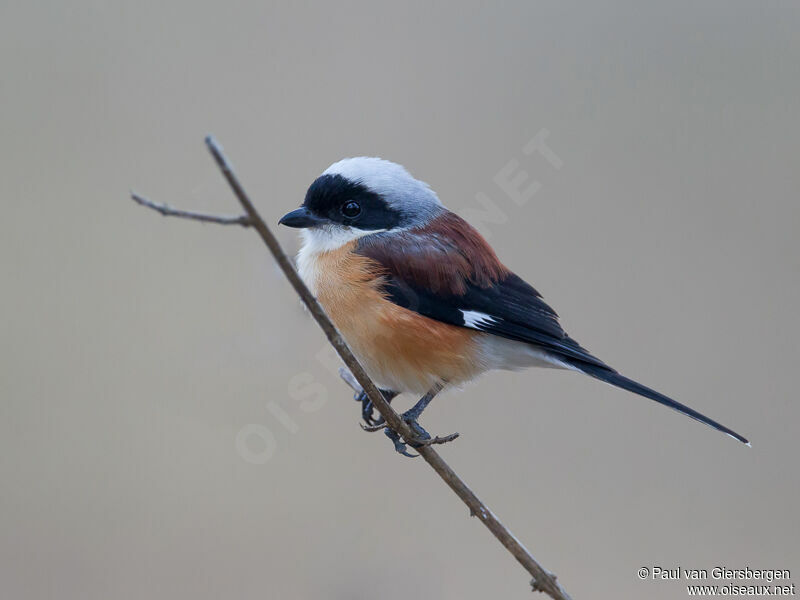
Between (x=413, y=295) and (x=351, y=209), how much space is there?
36 centimetres

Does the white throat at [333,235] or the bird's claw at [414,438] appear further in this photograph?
the white throat at [333,235]

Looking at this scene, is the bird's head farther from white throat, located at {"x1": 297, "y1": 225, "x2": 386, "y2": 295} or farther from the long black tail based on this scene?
the long black tail

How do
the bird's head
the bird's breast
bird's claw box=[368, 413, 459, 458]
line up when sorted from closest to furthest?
bird's claw box=[368, 413, 459, 458]
the bird's breast
the bird's head

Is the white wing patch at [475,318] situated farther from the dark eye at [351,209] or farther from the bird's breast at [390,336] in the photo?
the dark eye at [351,209]

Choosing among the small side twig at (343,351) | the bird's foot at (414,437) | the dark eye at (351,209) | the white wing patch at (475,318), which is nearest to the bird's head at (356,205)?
the dark eye at (351,209)

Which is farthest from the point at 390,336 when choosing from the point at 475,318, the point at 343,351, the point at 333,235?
the point at 343,351

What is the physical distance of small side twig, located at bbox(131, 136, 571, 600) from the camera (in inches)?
41.3

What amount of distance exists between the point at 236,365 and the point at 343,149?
3.67 feet

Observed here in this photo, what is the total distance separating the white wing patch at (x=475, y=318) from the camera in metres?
2.19

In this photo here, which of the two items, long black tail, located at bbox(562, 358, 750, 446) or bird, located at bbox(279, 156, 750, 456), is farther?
bird, located at bbox(279, 156, 750, 456)

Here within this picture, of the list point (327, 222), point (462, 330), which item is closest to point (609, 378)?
point (462, 330)

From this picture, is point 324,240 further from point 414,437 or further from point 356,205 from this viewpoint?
point 414,437

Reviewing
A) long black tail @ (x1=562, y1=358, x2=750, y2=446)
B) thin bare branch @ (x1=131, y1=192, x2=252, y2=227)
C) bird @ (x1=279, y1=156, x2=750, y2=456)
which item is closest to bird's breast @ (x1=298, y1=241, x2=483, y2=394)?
bird @ (x1=279, y1=156, x2=750, y2=456)

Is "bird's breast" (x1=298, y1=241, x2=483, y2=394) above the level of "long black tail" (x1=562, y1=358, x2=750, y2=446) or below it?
above
